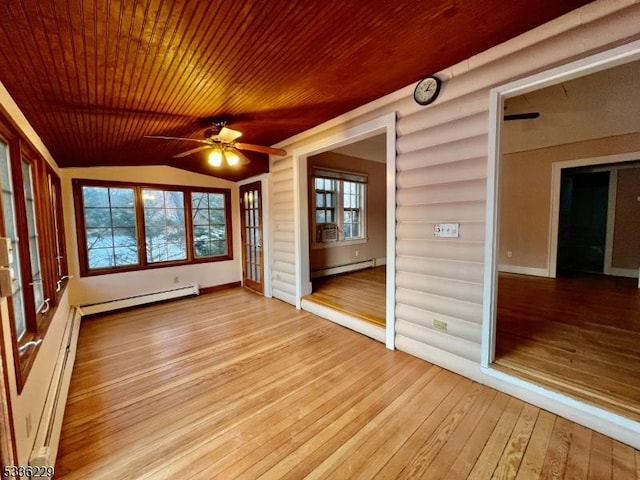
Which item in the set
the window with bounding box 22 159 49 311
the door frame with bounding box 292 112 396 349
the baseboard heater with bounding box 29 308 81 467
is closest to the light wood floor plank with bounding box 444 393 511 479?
the door frame with bounding box 292 112 396 349

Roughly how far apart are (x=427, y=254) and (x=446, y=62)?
1.64 meters

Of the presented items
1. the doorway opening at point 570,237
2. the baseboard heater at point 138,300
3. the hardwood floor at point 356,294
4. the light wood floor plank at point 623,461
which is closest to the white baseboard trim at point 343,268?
the hardwood floor at point 356,294

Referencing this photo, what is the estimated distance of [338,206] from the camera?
6.00 m

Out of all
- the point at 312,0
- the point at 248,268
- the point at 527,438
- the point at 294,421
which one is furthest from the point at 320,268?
the point at 312,0

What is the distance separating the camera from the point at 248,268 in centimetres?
564

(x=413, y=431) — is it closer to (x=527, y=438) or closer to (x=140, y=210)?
(x=527, y=438)

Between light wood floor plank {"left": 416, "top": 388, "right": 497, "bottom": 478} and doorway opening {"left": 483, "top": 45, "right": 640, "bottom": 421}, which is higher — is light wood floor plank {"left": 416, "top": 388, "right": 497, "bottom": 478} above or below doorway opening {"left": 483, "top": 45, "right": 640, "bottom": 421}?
below

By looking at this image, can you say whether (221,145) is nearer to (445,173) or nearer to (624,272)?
(445,173)

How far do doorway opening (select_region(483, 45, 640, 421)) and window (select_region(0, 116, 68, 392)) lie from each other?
3.17m

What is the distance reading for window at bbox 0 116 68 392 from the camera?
159cm

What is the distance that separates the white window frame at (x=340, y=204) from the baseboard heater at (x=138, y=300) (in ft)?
8.19

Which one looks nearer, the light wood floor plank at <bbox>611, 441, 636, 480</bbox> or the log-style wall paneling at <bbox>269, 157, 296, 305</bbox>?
the light wood floor plank at <bbox>611, 441, 636, 480</bbox>

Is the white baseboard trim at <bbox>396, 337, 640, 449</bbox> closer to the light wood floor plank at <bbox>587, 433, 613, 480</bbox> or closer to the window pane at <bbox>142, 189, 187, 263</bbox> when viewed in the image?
the light wood floor plank at <bbox>587, 433, 613, 480</bbox>

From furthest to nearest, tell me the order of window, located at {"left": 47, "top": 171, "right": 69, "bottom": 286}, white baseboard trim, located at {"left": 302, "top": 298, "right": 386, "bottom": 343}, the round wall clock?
window, located at {"left": 47, "top": 171, "right": 69, "bottom": 286}, white baseboard trim, located at {"left": 302, "top": 298, "right": 386, "bottom": 343}, the round wall clock
